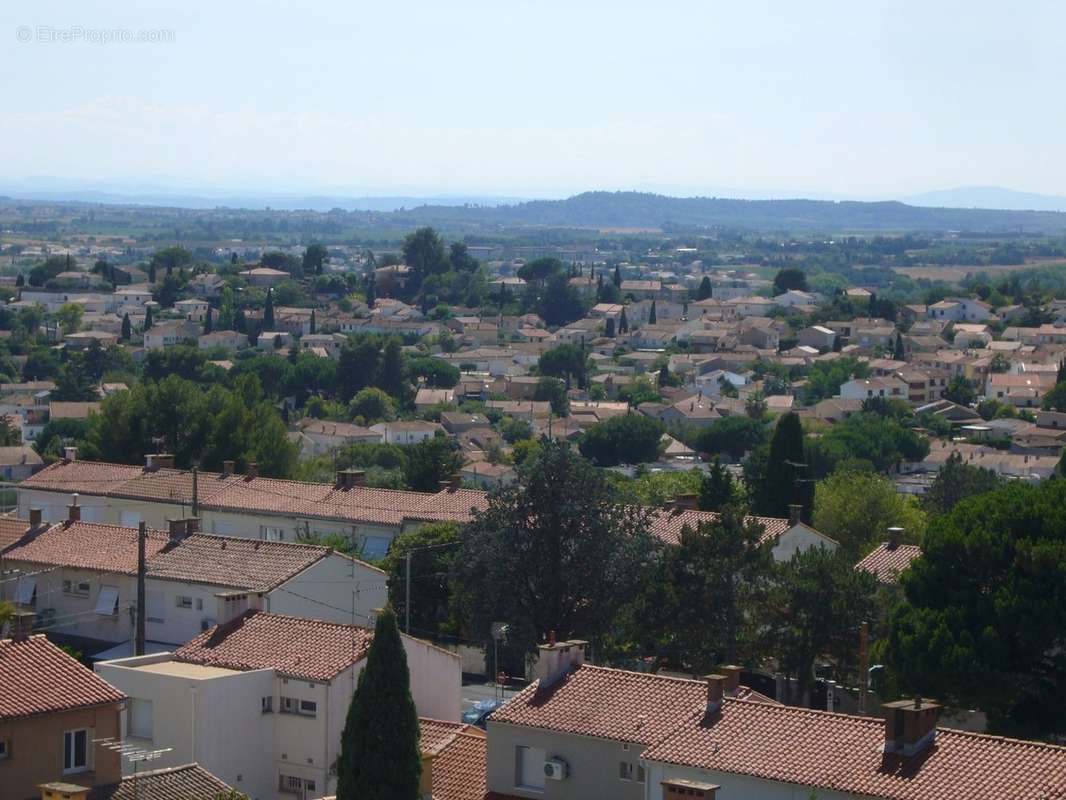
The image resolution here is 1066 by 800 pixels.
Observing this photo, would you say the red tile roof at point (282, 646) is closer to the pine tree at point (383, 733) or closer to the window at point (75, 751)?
the pine tree at point (383, 733)

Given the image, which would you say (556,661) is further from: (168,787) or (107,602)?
(107,602)

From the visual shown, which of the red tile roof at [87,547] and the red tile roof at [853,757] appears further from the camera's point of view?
the red tile roof at [87,547]

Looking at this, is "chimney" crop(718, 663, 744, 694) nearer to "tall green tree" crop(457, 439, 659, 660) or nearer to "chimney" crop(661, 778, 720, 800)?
"chimney" crop(661, 778, 720, 800)

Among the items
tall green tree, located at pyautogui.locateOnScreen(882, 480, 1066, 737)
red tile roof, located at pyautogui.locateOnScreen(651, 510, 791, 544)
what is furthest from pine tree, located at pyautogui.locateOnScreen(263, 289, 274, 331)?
tall green tree, located at pyautogui.locateOnScreen(882, 480, 1066, 737)

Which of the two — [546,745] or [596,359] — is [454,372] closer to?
[596,359]

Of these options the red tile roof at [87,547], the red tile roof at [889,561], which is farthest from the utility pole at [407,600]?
the red tile roof at [889,561]

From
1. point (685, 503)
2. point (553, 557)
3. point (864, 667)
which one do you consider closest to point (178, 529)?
point (553, 557)
